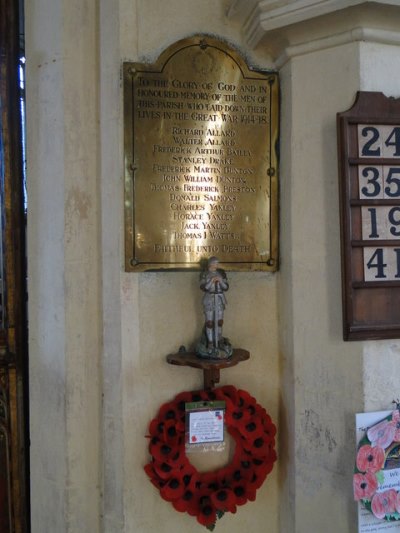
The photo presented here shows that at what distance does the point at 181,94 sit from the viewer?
4.57 feet

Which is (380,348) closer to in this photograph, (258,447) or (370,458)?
(370,458)

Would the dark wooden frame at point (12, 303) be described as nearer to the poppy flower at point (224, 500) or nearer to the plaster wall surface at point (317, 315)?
the poppy flower at point (224, 500)

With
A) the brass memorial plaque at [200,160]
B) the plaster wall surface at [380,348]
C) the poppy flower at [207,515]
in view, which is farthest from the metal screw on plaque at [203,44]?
the poppy flower at [207,515]

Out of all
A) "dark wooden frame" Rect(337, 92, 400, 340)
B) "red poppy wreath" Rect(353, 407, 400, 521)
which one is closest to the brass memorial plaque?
"dark wooden frame" Rect(337, 92, 400, 340)

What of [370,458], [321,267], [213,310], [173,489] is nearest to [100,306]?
[213,310]

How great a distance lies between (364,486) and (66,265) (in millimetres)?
1215

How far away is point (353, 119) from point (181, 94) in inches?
22.9

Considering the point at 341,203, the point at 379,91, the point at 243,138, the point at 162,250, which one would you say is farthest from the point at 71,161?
the point at 379,91

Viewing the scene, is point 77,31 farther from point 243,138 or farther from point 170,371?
point 170,371

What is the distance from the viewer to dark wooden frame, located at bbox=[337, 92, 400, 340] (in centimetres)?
126

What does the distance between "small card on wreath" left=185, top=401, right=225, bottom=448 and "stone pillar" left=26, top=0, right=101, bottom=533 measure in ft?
1.10

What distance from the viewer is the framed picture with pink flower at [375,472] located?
1.26 m

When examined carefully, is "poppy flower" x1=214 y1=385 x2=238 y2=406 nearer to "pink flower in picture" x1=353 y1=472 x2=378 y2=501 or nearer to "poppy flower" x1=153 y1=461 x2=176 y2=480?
"poppy flower" x1=153 y1=461 x2=176 y2=480

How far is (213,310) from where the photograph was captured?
4.31ft
